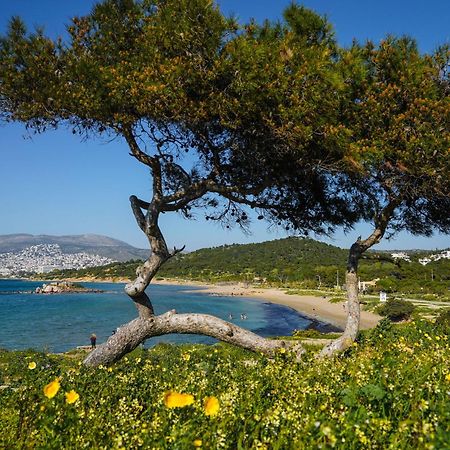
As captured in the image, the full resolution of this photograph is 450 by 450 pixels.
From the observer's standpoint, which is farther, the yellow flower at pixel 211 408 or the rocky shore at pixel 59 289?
the rocky shore at pixel 59 289

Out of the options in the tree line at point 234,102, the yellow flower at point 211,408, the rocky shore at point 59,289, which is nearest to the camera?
the yellow flower at point 211,408

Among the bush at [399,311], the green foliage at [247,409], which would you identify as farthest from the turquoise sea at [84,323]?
the green foliage at [247,409]

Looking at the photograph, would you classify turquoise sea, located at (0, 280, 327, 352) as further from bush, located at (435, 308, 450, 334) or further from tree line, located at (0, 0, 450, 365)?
tree line, located at (0, 0, 450, 365)

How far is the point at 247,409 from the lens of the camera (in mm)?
3199

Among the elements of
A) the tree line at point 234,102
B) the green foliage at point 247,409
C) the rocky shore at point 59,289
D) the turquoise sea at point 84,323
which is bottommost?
the rocky shore at point 59,289

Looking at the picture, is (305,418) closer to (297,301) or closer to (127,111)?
(127,111)

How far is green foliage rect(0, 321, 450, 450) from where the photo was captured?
261 cm

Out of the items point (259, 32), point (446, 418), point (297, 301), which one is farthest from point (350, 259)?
point (297, 301)

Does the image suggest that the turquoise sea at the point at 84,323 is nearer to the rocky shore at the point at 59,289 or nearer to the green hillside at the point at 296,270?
the green hillside at the point at 296,270

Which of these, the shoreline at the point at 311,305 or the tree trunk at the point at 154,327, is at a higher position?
the tree trunk at the point at 154,327

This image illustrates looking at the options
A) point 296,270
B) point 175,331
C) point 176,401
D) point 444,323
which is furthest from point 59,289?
point 176,401

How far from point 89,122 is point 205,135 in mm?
2146

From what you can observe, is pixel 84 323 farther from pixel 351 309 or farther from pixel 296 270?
pixel 296 270

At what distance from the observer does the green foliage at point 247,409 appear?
8.57ft
